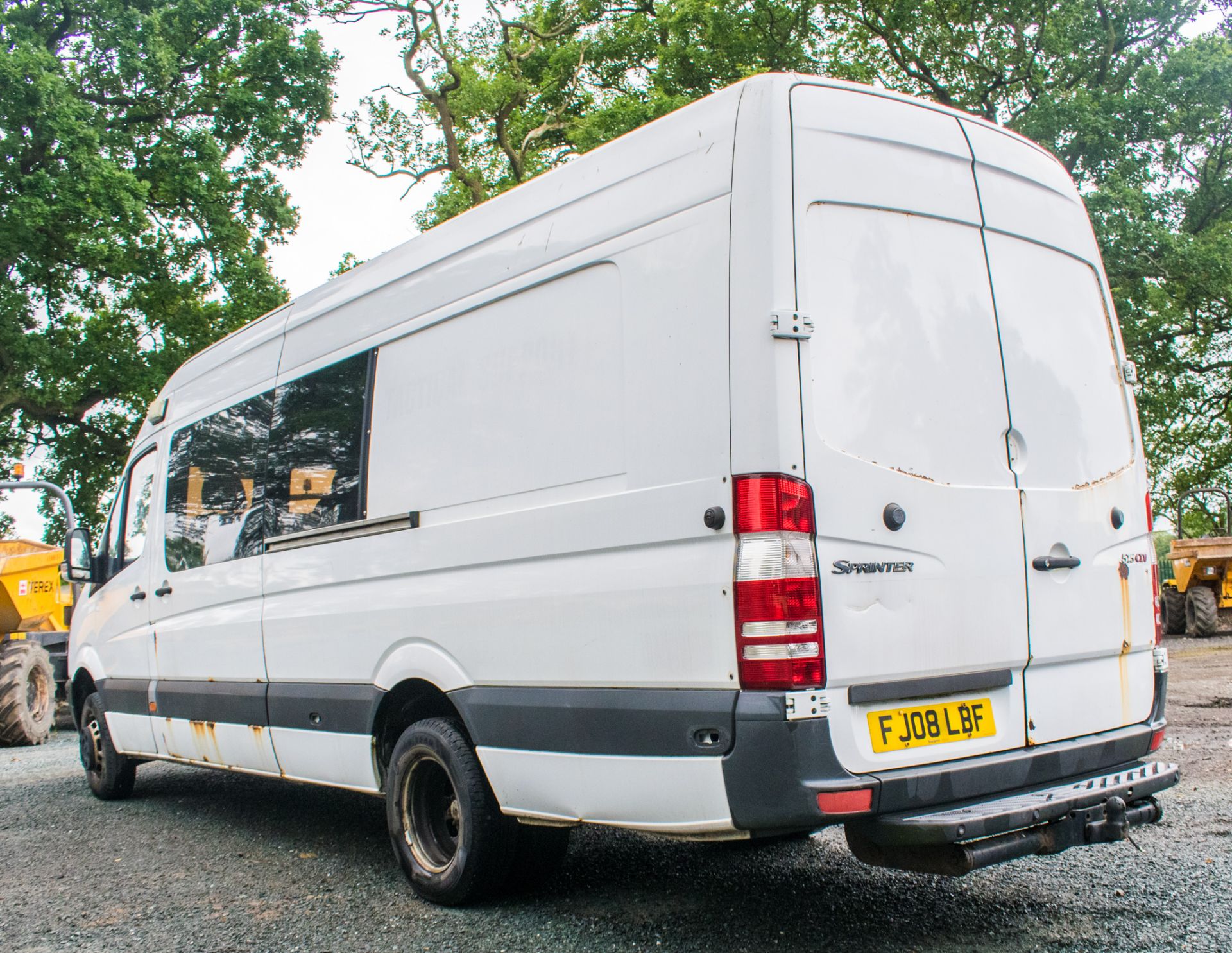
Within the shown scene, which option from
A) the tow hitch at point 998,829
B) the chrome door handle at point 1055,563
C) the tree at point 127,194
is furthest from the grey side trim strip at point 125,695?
the tree at point 127,194

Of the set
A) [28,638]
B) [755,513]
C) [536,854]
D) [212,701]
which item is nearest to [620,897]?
[536,854]

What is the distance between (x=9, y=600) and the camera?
1148 cm

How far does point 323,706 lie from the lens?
4.94 meters

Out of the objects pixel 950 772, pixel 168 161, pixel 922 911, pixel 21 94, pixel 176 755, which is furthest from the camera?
pixel 168 161

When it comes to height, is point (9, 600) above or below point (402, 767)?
above

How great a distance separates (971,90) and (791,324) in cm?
1981

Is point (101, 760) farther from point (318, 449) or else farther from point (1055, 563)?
point (1055, 563)

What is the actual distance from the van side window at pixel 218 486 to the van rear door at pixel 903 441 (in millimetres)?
3179

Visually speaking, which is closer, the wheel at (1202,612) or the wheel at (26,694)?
the wheel at (26,694)

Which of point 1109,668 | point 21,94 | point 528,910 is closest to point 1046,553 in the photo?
point 1109,668

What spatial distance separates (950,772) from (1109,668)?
95cm

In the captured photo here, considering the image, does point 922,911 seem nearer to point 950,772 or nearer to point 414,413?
point 950,772

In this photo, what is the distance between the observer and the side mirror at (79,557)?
282 inches

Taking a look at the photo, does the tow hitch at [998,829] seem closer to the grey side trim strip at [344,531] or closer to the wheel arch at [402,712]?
the wheel arch at [402,712]
